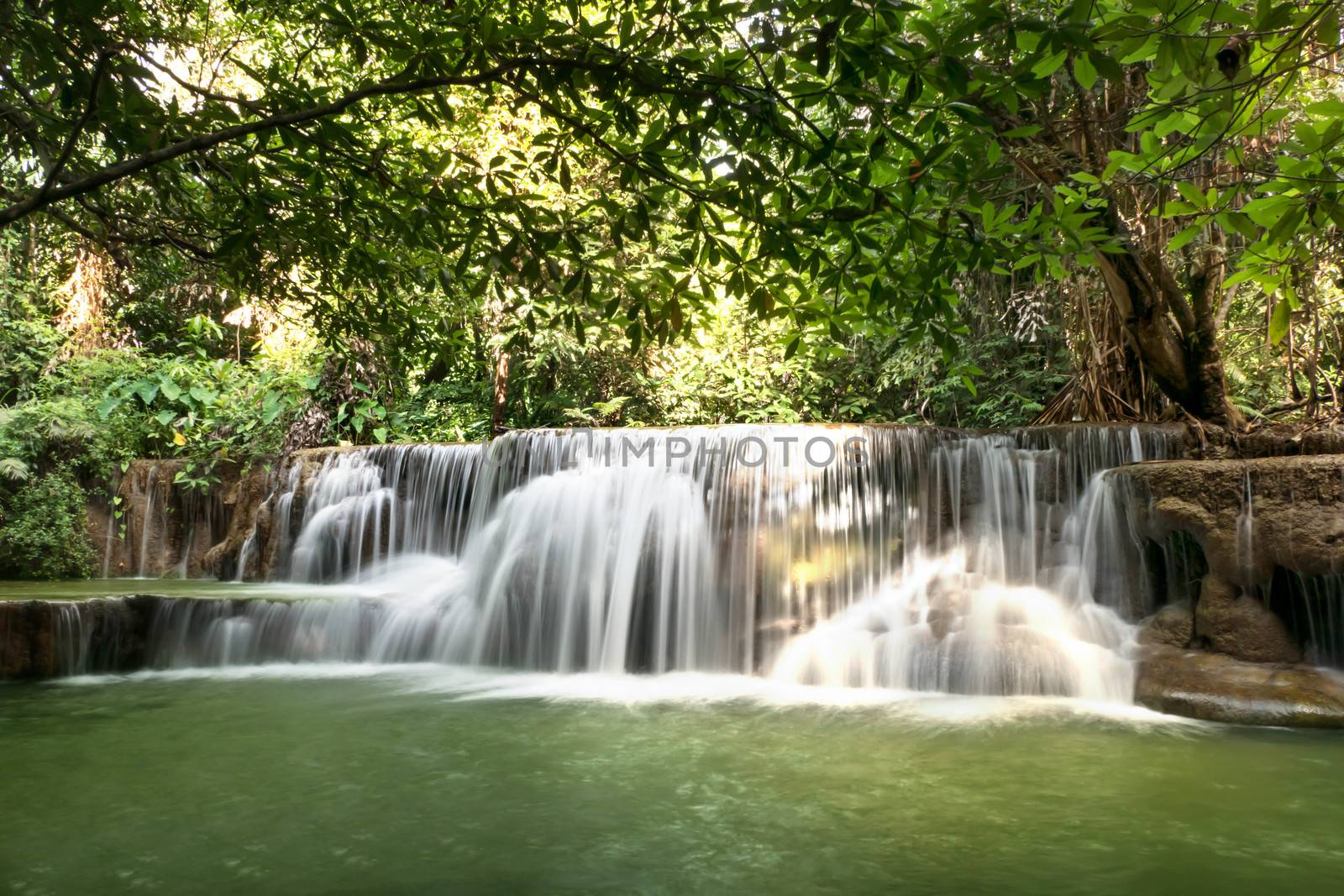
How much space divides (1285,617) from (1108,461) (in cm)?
191

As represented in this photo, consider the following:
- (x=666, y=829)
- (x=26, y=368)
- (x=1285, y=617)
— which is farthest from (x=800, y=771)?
(x=26, y=368)

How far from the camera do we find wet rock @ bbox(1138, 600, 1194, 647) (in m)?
6.43

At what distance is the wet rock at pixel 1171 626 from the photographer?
6.43m

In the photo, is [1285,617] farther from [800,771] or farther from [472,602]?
[472,602]

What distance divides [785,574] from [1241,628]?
135 inches

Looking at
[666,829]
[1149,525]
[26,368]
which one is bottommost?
[666,829]

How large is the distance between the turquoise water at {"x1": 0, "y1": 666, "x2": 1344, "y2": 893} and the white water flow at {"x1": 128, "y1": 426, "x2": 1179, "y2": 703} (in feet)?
3.27

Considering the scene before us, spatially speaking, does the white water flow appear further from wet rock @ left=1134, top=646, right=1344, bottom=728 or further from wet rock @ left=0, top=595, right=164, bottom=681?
wet rock @ left=1134, top=646, right=1344, bottom=728

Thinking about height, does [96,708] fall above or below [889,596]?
below

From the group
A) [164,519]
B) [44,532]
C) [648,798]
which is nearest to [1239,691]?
[648,798]

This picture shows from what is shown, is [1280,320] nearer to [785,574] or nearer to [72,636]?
[785,574]

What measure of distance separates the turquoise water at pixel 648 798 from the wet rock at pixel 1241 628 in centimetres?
79

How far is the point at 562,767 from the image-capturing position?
467 cm

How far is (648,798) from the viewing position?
165 inches
